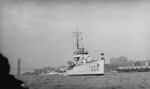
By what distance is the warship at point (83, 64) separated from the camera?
67.8 metres

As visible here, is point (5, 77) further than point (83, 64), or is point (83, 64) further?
point (83, 64)

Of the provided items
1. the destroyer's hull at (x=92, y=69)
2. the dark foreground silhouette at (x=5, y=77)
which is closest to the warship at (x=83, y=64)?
the destroyer's hull at (x=92, y=69)

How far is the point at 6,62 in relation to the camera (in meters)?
10.0

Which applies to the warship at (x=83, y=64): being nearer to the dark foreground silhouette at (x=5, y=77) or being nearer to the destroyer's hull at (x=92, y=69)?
the destroyer's hull at (x=92, y=69)

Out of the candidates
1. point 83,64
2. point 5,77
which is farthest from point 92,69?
point 5,77

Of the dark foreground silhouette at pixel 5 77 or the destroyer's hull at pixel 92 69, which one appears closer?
the dark foreground silhouette at pixel 5 77

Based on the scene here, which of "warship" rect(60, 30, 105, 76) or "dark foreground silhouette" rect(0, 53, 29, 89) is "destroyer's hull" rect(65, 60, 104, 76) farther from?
"dark foreground silhouette" rect(0, 53, 29, 89)

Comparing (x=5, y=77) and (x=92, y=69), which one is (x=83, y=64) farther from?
(x=5, y=77)

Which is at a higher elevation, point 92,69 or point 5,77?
point 5,77

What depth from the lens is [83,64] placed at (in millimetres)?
71312

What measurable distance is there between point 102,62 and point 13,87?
190 feet

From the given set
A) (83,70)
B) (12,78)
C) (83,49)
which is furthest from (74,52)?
(12,78)

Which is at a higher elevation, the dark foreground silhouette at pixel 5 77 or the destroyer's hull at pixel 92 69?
the dark foreground silhouette at pixel 5 77

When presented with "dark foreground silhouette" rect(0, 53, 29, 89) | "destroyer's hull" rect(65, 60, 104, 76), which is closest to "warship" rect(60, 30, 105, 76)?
"destroyer's hull" rect(65, 60, 104, 76)
